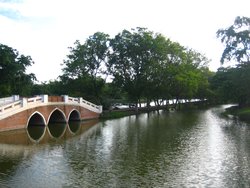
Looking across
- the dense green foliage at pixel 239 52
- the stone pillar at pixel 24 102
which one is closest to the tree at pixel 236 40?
the dense green foliage at pixel 239 52

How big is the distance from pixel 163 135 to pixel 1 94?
24.4 meters

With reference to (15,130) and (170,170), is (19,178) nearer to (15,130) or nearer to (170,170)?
(170,170)

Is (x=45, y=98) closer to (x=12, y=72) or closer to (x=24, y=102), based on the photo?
(x=24, y=102)

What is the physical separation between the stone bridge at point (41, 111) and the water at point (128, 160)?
7.59 feet

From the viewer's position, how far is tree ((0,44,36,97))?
4428 centimetres

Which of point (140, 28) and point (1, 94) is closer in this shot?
point (1, 94)

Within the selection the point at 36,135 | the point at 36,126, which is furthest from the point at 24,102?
the point at 36,126

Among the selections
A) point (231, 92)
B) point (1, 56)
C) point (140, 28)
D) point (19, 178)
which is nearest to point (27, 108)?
point (1, 56)

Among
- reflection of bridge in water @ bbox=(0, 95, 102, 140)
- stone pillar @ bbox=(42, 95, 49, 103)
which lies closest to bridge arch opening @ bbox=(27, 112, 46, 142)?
reflection of bridge in water @ bbox=(0, 95, 102, 140)

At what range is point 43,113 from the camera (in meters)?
38.0

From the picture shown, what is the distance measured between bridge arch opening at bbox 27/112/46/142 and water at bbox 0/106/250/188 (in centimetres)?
117

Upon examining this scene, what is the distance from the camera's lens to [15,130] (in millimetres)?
33062

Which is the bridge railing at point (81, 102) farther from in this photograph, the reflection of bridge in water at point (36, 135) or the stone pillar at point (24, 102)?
the stone pillar at point (24, 102)

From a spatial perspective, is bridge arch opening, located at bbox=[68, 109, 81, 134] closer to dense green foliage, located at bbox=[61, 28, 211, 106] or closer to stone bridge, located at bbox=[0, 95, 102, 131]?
stone bridge, located at bbox=[0, 95, 102, 131]
